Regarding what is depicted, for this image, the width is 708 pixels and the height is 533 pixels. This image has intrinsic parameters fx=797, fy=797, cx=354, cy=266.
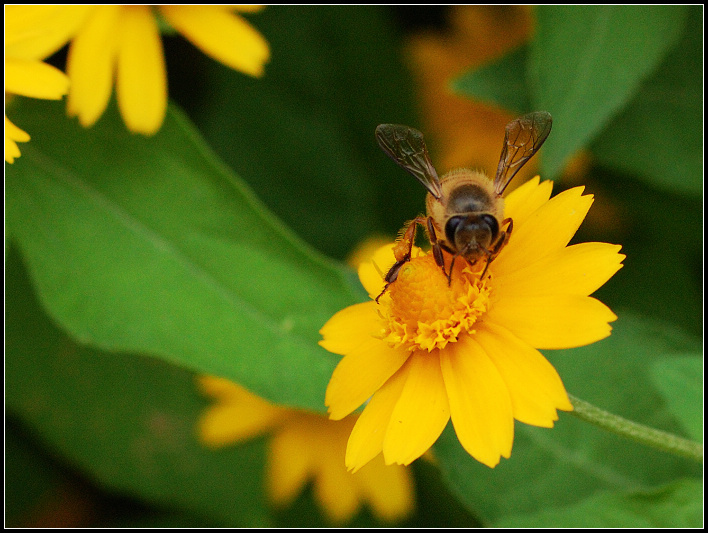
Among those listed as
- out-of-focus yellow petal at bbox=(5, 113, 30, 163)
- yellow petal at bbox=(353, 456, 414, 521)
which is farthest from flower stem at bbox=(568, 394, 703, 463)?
yellow petal at bbox=(353, 456, 414, 521)

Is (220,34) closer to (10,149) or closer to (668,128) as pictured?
(10,149)

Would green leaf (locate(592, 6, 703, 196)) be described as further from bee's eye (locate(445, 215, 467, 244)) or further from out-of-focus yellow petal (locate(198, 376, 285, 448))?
out-of-focus yellow petal (locate(198, 376, 285, 448))

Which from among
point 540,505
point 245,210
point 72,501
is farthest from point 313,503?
point 245,210

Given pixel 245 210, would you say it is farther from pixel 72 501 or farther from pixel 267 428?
pixel 72 501

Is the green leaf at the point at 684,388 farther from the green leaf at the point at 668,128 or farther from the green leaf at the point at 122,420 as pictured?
the green leaf at the point at 122,420

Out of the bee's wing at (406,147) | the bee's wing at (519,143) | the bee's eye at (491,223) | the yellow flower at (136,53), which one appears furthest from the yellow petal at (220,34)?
the bee's eye at (491,223)

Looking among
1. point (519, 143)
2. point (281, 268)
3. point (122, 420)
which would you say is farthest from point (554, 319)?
point (122, 420)
